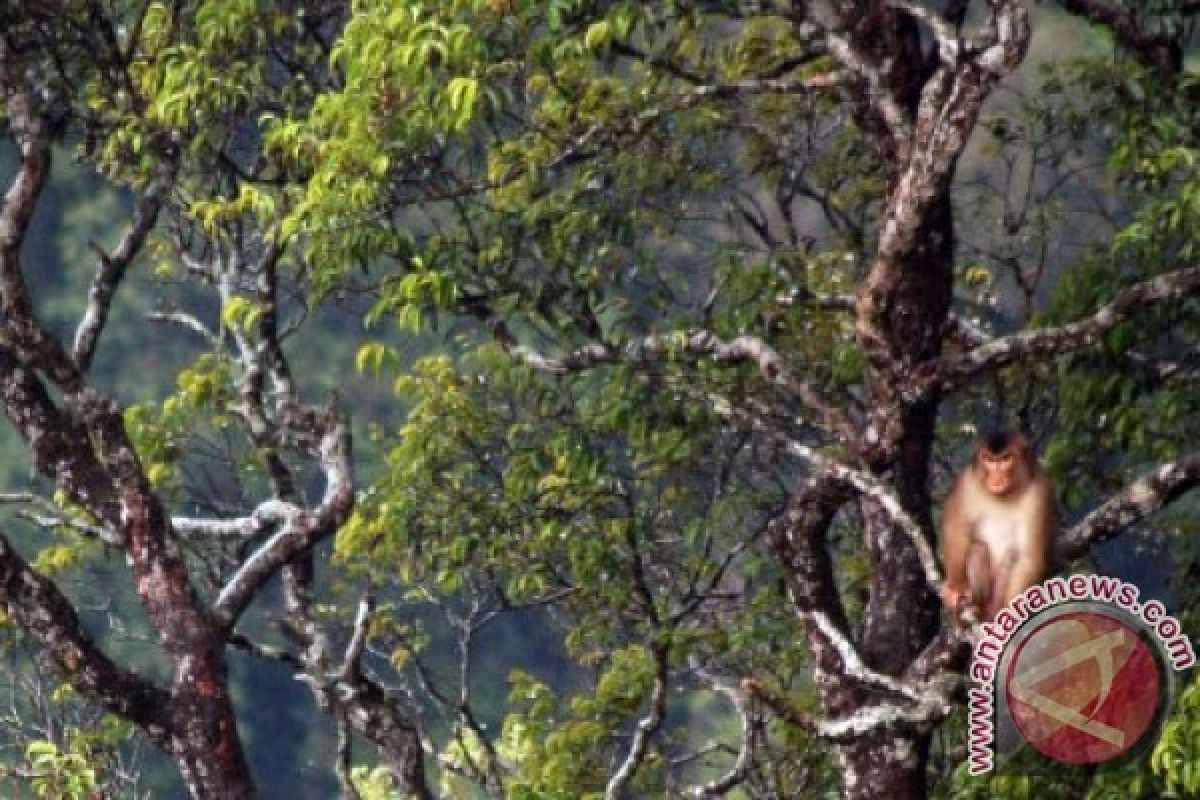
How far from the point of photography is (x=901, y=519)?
15.0ft

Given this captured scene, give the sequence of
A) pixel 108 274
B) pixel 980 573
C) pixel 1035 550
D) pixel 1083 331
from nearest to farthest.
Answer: pixel 1083 331 < pixel 1035 550 < pixel 980 573 < pixel 108 274

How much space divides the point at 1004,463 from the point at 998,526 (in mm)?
150

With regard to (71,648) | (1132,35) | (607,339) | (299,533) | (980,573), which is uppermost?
(1132,35)

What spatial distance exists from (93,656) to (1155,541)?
3642 millimetres

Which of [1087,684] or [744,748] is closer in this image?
[1087,684]

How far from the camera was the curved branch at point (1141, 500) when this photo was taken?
4.52 m

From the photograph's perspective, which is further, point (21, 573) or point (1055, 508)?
point (21, 573)

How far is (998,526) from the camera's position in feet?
16.4

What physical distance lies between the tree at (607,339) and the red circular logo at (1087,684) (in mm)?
245

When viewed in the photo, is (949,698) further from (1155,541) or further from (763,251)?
(1155,541)

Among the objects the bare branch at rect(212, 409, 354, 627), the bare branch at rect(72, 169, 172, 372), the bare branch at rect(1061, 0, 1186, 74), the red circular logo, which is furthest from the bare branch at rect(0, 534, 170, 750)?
the bare branch at rect(1061, 0, 1186, 74)

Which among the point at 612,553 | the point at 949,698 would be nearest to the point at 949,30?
the point at 949,698

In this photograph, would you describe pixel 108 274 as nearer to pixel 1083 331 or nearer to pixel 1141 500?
pixel 1083 331

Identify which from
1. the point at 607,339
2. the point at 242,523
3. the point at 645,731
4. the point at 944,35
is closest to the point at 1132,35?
the point at 944,35
